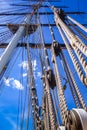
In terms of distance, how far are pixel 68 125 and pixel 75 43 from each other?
1.96 metres

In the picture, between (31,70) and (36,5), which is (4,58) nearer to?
(31,70)

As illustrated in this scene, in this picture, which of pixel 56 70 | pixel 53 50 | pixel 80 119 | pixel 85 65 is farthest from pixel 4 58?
pixel 80 119

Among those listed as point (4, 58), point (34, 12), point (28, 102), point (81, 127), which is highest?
point (34, 12)

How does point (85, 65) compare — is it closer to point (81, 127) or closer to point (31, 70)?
point (81, 127)

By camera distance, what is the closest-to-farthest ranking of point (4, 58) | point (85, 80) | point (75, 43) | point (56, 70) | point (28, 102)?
1. point (85, 80)
2. point (75, 43)
3. point (56, 70)
4. point (4, 58)
5. point (28, 102)

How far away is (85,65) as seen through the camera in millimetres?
3736

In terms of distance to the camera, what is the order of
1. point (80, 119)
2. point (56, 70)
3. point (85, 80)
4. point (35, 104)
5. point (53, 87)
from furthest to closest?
point (35, 104), point (53, 87), point (56, 70), point (85, 80), point (80, 119)

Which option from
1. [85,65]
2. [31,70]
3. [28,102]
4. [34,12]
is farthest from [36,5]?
[85,65]

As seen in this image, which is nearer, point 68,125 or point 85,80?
point 68,125

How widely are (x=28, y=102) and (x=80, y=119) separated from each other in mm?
5844

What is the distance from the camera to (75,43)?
4.94m

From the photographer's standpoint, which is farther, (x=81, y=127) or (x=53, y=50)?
(x=53, y=50)

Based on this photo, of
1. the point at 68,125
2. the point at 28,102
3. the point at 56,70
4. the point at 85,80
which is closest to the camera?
the point at 68,125

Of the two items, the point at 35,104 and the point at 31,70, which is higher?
the point at 31,70
